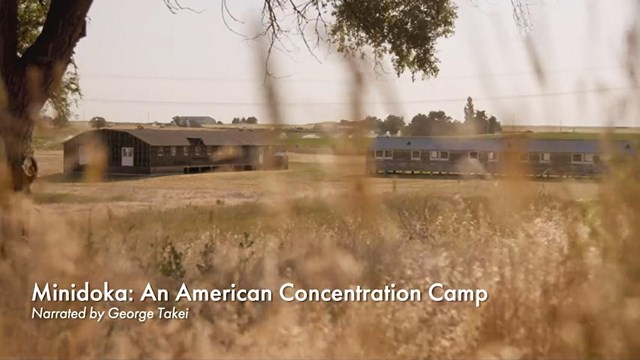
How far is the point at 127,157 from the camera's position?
54625 millimetres

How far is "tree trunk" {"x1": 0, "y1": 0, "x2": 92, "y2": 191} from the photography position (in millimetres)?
5957

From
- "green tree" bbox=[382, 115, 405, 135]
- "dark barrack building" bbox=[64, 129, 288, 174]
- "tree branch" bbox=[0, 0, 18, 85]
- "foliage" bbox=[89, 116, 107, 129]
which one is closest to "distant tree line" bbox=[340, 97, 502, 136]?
"green tree" bbox=[382, 115, 405, 135]

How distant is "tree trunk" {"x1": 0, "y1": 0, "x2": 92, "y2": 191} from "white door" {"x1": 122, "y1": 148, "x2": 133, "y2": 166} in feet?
159

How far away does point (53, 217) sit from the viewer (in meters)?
3.90

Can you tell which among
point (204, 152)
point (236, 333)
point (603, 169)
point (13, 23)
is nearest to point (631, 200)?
point (603, 169)

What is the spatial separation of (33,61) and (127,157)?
49.6 meters

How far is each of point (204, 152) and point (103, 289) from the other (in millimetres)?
54564

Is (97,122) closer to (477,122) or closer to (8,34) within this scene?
(477,122)

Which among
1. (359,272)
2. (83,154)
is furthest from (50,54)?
(359,272)

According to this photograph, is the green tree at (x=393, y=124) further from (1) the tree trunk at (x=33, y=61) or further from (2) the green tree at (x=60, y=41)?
(1) the tree trunk at (x=33, y=61)

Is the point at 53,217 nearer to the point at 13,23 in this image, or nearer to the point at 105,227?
the point at 105,227

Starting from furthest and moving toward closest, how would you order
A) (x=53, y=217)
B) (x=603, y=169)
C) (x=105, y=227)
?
(x=105, y=227) → (x=53, y=217) → (x=603, y=169)

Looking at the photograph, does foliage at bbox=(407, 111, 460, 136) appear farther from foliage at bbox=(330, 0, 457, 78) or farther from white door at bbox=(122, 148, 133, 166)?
white door at bbox=(122, 148, 133, 166)

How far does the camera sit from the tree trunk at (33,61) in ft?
19.5
